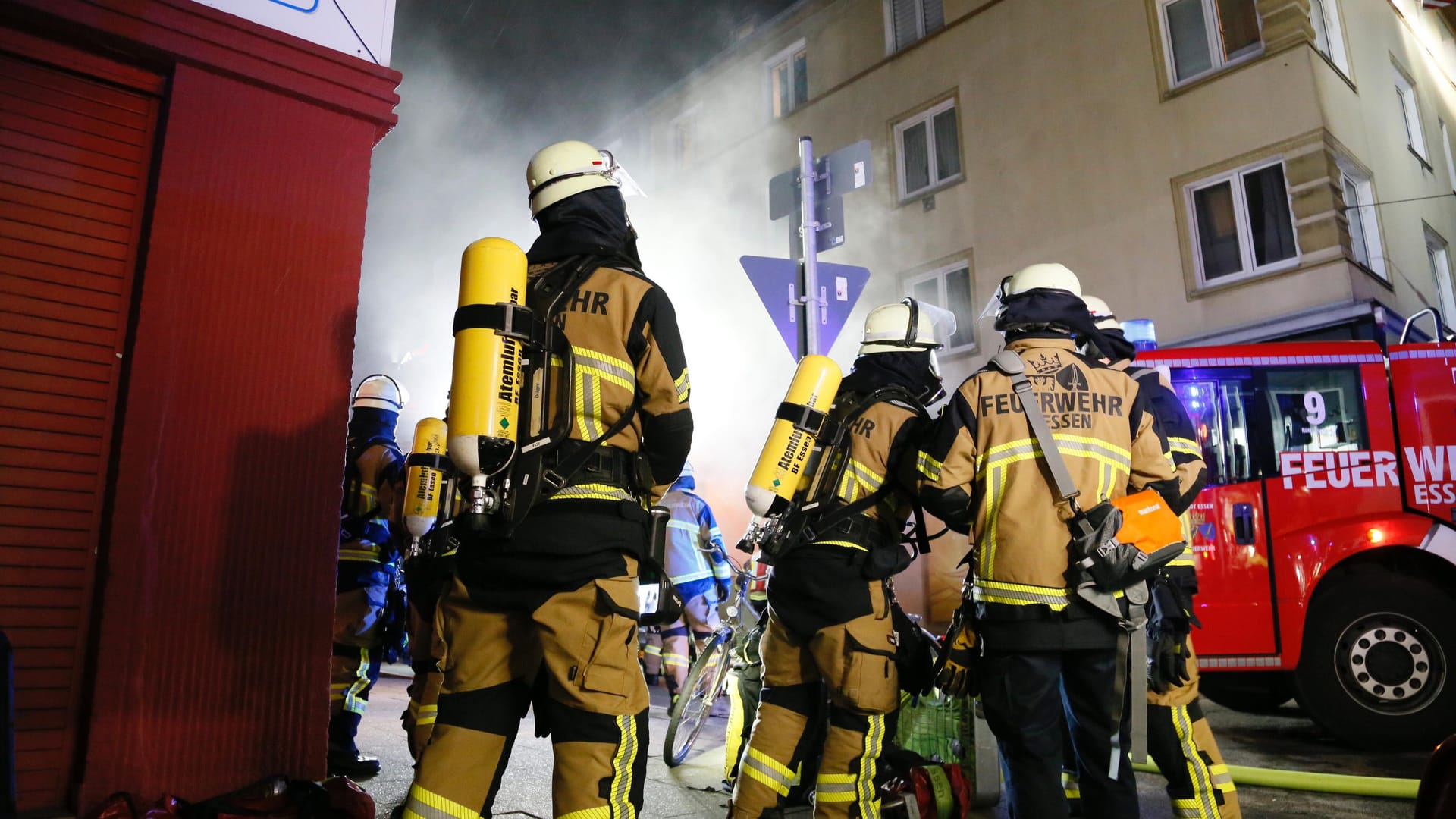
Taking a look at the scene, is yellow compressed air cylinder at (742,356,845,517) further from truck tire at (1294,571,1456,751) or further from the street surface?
truck tire at (1294,571,1456,751)

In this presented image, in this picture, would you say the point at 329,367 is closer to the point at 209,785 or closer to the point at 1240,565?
the point at 209,785

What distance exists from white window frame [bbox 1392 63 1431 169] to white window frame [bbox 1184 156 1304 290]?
157 inches

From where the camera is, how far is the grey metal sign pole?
5.55 meters

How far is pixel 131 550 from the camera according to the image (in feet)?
10.4

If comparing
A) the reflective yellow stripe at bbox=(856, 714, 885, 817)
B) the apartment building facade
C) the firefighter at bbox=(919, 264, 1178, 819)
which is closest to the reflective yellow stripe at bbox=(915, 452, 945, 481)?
the firefighter at bbox=(919, 264, 1178, 819)

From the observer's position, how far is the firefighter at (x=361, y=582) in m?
4.69

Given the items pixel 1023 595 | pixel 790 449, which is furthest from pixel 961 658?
pixel 790 449

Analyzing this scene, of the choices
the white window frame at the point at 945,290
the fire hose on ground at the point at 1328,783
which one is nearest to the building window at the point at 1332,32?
the white window frame at the point at 945,290

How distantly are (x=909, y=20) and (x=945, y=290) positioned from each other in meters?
4.82

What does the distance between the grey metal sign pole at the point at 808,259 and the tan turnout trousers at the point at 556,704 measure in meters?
3.26

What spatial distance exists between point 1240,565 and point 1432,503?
3.95ft

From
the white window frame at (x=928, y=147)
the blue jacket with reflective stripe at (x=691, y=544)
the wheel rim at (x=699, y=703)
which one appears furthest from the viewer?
the white window frame at (x=928, y=147)

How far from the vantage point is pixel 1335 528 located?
5832mm

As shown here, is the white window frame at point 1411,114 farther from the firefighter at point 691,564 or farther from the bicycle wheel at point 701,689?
the bicycle wheel at point 701,689
